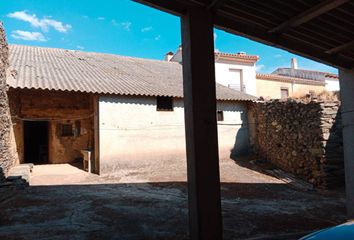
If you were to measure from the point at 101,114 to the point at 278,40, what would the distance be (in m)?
8.76

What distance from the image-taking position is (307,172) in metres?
10.1

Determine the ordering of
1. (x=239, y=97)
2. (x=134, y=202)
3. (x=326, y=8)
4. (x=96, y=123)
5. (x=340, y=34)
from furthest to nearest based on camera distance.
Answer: (x=239, y=97), (x=96, y=123), (x=134, y=202), (x=340, y=34), (x=326, y=8)

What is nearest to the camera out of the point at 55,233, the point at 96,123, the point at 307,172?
the point at 55,233

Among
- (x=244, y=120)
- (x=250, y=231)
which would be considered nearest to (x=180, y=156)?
(x=244, y=120)

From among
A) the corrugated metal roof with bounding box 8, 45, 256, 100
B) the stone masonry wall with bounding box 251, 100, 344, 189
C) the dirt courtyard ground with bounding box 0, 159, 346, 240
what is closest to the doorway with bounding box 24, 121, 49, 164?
the corrugated metal roof with bounding box 8, 45, 256, 100

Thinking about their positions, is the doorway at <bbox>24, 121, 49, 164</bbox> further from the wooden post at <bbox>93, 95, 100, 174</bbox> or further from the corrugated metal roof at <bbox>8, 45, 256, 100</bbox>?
the wooden post at <bbox>93, 95, 100, 174</bbox>

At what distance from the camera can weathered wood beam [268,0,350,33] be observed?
2996 millimetres

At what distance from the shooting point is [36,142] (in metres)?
14.0

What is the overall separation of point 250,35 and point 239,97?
11.6m

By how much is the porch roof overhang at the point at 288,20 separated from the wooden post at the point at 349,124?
936 mm

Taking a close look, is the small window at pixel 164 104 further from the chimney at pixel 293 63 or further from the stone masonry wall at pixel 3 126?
the chimney at pixel 293 63

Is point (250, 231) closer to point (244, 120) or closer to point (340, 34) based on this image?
point (340, 34)

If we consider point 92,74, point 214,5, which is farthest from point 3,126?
point 214,5

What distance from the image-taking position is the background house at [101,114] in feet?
37.0
